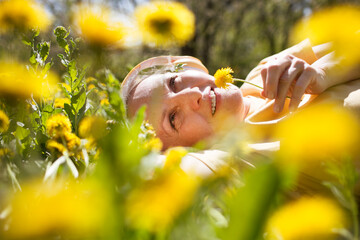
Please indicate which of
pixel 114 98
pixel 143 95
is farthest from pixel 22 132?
pixel 143 95

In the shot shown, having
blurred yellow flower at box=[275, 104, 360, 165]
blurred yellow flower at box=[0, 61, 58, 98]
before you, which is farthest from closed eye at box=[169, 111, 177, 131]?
blurred yellow flower at box=[275, 104, 360, 165]

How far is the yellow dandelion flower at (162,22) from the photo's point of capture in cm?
80

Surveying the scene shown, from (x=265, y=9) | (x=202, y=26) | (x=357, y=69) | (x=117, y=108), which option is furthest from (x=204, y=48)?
(x=117, y=108)

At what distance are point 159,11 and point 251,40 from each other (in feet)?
17.9

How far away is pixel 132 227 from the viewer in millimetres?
328

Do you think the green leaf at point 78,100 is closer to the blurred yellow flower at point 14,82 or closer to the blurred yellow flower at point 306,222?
the blurred yellow flower at point 14,82

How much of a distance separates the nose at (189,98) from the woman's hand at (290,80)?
26cm

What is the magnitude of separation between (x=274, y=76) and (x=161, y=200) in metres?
0.91

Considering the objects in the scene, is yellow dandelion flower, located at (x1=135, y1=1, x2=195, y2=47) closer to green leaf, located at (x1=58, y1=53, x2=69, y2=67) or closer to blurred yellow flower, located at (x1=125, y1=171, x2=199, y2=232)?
green leaf, located at (x1=58, y1=53, x2=69, y2=67)

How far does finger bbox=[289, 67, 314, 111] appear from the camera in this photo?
3.50ft

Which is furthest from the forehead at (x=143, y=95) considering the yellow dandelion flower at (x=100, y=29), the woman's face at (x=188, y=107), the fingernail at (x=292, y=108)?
the yellow dandelion flower at (x=100, y=29)

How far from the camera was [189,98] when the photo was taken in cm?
125

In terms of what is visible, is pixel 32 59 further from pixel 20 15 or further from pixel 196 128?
pixel 196 128

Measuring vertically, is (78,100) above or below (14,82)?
below
